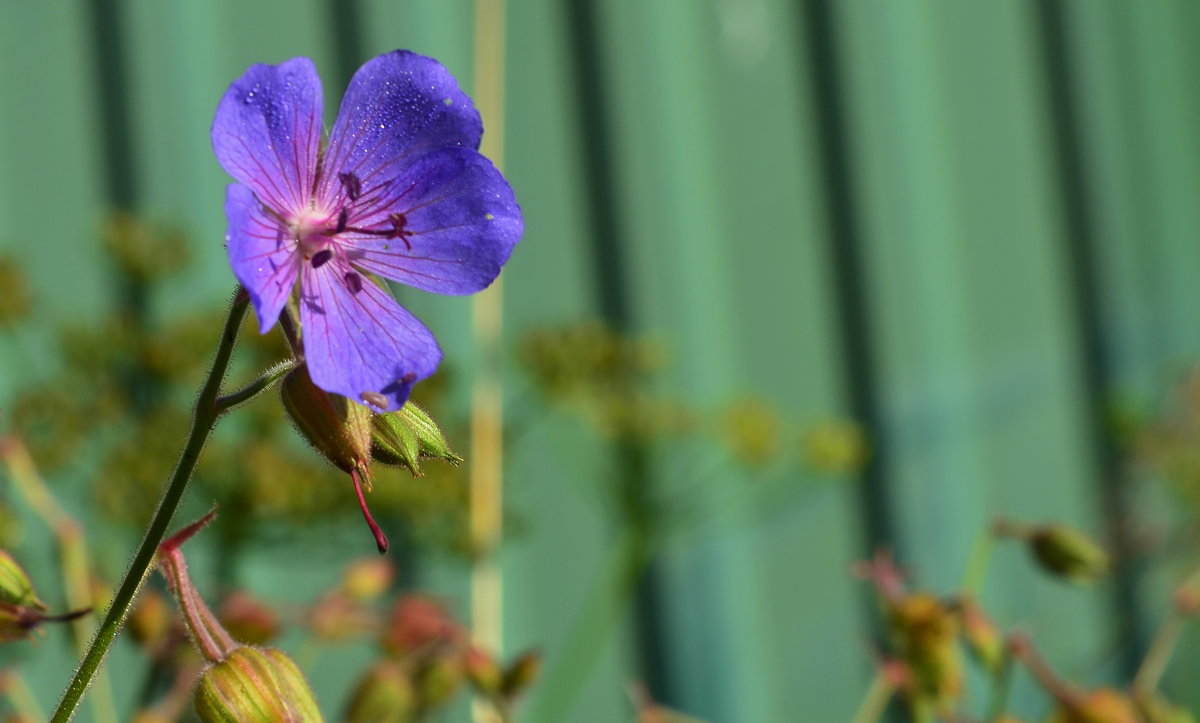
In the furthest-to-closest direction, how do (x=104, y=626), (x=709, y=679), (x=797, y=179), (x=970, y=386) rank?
(x=970, y=386) < (x=797, y=179) < (x=709, y=679) < (x=104, y=626)

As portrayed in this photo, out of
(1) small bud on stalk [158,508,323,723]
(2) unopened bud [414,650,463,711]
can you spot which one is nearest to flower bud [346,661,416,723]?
(2) unopened bud [414,650,463,711]

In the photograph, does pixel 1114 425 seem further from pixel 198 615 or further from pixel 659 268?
pixel 198 615

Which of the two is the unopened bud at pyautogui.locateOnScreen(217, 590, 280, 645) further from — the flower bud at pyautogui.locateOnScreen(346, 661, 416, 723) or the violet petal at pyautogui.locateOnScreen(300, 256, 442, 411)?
the violet petal at pyautogui.locateOnScreen(300, 256, 442, 411)

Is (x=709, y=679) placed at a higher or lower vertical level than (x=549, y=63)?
lower

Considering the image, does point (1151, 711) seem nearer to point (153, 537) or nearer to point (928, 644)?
point (928, 644)

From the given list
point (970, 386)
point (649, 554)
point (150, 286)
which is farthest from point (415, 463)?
point (970, 386)

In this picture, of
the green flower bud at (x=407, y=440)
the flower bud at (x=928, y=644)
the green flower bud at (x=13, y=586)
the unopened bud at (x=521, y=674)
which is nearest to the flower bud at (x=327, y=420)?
the green flower bud at (x=407, y=440)

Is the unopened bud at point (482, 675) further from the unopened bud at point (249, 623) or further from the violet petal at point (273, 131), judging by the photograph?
the violet petal at point (273, 131)
